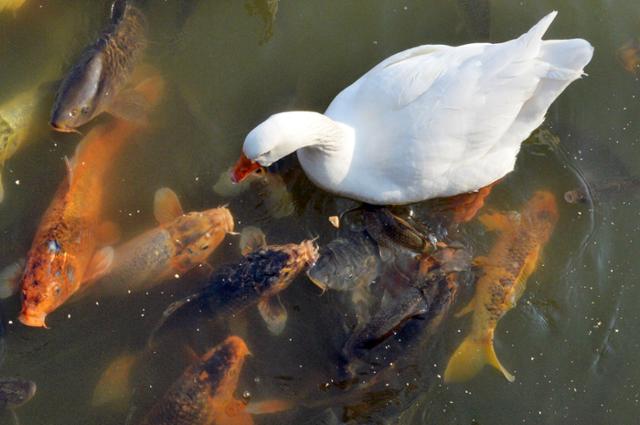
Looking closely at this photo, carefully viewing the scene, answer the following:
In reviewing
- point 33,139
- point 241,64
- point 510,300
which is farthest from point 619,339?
point 33,139

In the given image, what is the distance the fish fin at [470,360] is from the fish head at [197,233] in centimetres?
164

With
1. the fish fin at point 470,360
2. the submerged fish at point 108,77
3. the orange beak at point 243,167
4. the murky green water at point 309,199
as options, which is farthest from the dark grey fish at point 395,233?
the submerged fish at point 108,77

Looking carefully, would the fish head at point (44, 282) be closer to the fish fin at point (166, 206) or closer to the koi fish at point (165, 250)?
the koi fish at point (165, 250)

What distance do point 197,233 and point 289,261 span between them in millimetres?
601

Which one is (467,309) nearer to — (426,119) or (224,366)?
(426,119)

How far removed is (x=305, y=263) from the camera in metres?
4.22

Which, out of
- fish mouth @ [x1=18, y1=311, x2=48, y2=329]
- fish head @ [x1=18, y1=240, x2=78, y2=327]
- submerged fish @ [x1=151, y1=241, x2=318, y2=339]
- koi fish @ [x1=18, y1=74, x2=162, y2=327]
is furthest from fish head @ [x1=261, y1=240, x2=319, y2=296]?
fish mouth @ [x1=18, y1=311, x2=48, y2=329]

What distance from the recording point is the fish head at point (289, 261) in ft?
13.5

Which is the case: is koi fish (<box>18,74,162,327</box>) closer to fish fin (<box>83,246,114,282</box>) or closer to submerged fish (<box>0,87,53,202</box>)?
fish fin (<box>83,246,114,282</box>)

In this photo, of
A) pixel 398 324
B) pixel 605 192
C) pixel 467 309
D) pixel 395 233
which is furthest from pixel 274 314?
pixel 605 192

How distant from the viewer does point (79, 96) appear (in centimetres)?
438

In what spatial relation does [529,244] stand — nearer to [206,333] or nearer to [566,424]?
[566,424]

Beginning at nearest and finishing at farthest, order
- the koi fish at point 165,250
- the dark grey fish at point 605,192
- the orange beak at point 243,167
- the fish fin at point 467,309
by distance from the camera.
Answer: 1. the orange beak at point 243,167
2. the koi fish at point 165,250
3. the fish fin at point 467,309
4. the dark grey fish at point 605,192

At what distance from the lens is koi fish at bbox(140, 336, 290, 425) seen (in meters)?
3.96
